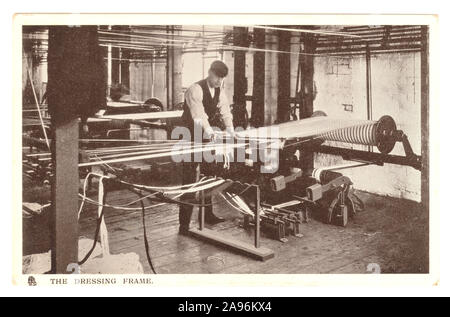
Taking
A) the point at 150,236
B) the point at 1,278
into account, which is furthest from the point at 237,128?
the point at 1,278

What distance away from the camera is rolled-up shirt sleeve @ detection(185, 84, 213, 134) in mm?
3729

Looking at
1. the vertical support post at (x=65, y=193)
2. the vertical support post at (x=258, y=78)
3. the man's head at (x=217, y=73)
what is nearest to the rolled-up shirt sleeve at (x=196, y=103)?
the man's head at (x=217, y=73)

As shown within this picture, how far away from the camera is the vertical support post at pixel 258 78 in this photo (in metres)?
4.13

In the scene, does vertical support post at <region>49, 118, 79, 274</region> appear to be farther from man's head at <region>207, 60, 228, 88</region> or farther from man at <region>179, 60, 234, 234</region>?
man's head at <region>207, 60, 228, 88</region>

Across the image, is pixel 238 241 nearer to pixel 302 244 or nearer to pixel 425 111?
pixel 302 244

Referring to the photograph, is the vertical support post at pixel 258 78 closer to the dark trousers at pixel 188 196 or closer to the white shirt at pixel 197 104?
the white shirt at pixel 197 104

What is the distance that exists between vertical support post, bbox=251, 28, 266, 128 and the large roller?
0.68 m

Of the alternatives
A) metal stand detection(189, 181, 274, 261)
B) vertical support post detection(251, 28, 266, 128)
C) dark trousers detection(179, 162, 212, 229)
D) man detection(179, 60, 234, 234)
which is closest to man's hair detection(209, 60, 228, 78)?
man detection(179, 60, 234, 234)

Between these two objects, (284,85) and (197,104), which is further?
(284,85)

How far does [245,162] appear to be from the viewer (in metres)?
3.51

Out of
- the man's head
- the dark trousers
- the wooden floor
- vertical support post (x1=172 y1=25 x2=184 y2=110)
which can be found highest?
vertical support post (x1=172 y1=25 x2=184 y2=110)

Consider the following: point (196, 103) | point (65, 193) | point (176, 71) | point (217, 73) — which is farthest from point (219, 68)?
point (176, 71)

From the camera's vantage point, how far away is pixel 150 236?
3.90 metres

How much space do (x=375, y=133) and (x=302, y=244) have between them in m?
0.98
